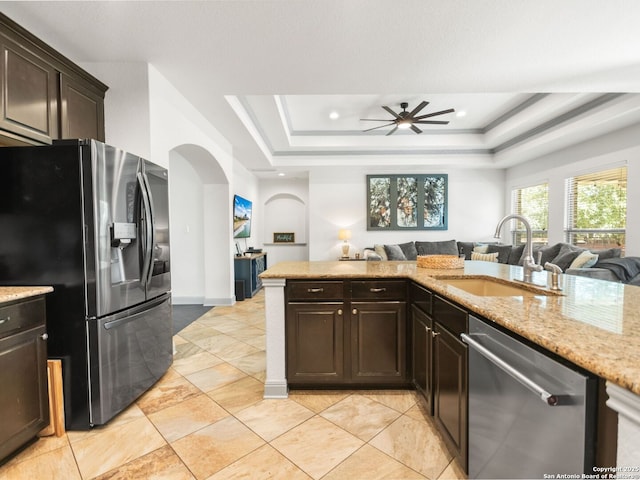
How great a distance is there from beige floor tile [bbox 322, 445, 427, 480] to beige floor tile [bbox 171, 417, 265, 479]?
0.49m

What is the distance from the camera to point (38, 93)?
1.81 metres

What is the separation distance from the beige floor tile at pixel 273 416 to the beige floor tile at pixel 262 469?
0.46 feet

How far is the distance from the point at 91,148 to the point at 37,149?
0.33m

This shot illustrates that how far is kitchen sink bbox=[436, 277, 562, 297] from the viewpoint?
1501mm

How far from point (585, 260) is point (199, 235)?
5.53m

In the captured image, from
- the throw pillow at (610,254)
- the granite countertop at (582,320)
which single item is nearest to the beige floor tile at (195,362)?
the granite countertop at (582,320)

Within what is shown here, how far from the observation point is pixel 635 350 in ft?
2.40

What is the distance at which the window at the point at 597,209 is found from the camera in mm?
3977

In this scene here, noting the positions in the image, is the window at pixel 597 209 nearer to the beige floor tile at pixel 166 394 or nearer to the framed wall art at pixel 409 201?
the framed wall art at pixel 409 201

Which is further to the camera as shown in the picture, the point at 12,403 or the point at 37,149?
the point at 37,149

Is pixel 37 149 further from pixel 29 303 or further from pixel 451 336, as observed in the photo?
pixel 451 336

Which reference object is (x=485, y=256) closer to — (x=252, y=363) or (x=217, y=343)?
(x=252, y=363)

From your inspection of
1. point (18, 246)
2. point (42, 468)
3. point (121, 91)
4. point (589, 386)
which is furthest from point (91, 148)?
point (589, 386)

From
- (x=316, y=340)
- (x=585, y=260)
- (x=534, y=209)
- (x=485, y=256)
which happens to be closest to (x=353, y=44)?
(x=316, y=340)
